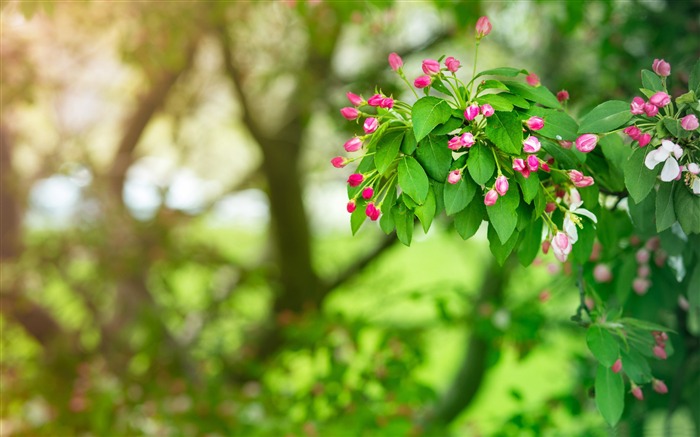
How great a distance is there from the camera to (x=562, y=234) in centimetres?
114

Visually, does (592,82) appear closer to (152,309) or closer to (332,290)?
(332,290)

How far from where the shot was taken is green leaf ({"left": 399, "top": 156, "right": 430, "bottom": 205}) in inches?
42.1

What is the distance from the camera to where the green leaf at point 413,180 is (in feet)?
3.51

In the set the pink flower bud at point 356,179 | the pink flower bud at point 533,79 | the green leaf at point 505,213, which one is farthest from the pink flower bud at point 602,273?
the pink flower bud at point 356,179

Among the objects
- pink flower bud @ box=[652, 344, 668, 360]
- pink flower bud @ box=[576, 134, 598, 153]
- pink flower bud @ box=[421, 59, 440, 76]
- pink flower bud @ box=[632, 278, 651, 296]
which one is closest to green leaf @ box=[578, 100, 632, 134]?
pink flower bud @ box=[576, 134, 598, 153]

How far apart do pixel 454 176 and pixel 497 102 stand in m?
0.12

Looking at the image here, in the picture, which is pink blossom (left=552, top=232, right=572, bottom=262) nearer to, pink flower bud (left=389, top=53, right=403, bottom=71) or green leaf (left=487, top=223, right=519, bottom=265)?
green leaf (left=487, top=223, right=519, bottom=265)

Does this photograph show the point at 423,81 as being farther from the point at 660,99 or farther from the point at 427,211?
the point at 660,99

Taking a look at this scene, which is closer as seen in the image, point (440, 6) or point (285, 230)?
point (440, 6)

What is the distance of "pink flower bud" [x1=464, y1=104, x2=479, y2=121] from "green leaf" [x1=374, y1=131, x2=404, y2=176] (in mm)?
98

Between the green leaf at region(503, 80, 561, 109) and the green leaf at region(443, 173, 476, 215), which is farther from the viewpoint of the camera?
the green leaf at region(503, 80, 561, 109)

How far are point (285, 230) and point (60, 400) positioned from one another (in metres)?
1.24

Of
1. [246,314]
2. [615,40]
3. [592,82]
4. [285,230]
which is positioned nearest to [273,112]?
[285,230]

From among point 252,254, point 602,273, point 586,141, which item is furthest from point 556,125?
point 252,254
